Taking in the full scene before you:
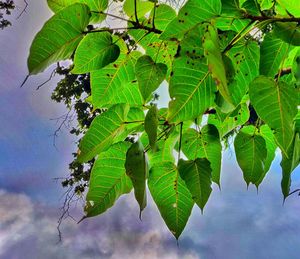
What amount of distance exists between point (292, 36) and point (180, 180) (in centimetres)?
24

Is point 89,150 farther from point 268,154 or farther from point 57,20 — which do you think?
point 268,154

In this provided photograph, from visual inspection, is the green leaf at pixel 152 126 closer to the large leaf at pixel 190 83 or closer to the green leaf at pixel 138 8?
the large leaf at pixel 190 83

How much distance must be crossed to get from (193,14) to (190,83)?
0.23 ft

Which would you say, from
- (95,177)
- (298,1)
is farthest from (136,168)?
(298,1)

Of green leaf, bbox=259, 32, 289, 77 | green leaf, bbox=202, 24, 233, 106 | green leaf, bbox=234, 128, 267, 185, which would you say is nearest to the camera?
green leaf, bbox=202, 24, 233, 106

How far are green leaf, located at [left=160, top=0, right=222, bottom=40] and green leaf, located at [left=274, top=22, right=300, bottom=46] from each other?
64 millimetres

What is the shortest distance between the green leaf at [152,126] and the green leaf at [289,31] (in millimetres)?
144

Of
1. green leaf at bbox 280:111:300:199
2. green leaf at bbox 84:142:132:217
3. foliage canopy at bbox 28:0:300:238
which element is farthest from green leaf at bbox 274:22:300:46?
green leaf at bbox 84:142:132:217

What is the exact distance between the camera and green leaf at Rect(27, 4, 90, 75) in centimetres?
40

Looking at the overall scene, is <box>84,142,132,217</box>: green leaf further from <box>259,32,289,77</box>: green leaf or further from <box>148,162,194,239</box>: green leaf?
<box>259,32,289,77</box>: green leaf

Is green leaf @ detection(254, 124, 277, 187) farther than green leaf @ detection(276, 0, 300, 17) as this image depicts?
Yes

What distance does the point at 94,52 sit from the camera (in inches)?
18.7

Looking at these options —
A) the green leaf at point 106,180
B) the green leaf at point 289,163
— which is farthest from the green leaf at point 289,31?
the green leaf at point 106,180

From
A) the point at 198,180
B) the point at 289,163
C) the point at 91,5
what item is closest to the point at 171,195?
the point at 198,180
